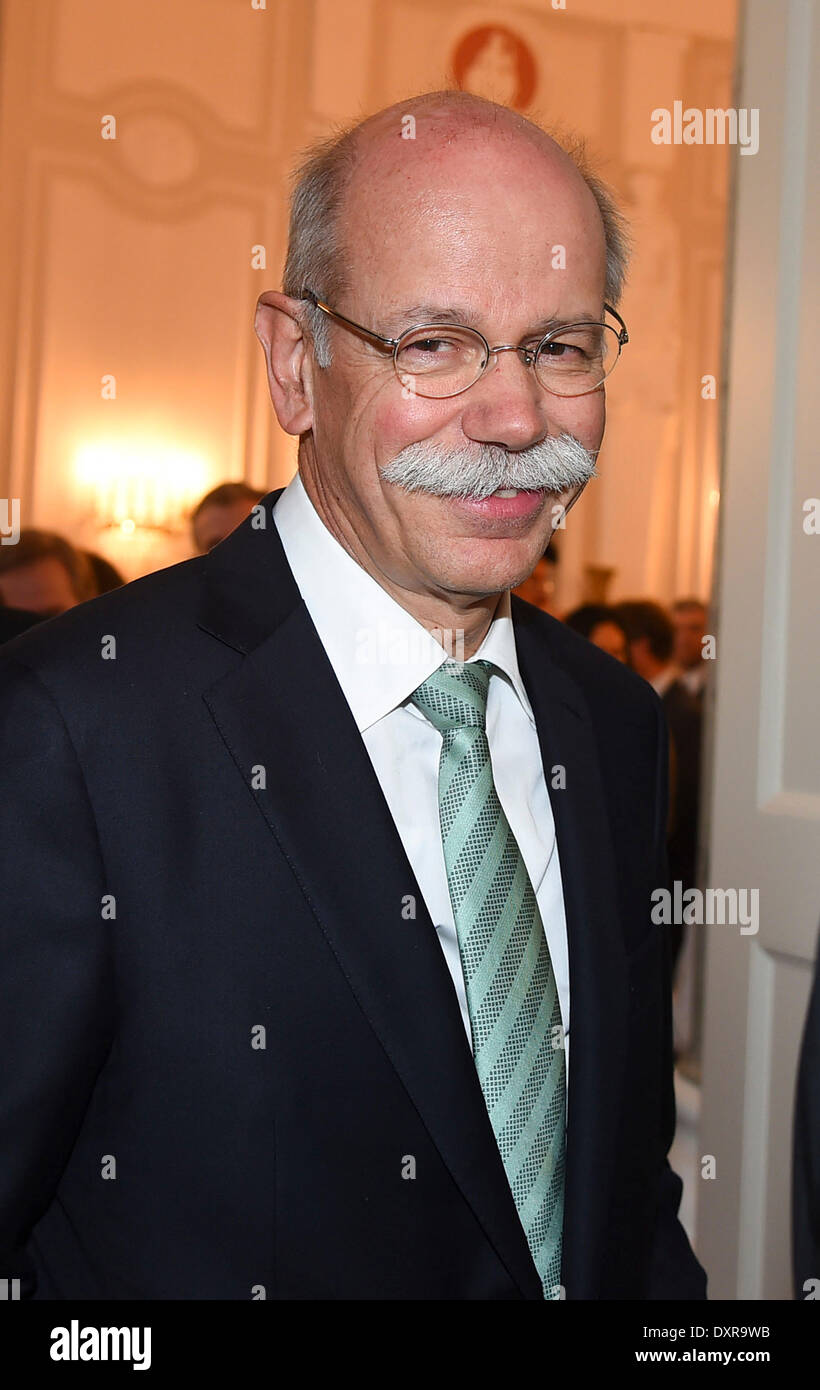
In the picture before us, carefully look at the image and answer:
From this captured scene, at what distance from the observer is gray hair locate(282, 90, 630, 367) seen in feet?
4.25

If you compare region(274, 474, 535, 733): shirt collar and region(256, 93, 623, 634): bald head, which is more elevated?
region(256, 93, 623, 634): bald head

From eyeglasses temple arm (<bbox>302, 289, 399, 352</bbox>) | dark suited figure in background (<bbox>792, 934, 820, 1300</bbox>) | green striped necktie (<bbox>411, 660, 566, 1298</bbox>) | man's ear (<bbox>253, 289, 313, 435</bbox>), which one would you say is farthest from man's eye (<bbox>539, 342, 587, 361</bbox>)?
dark suited figure in background (<bbox>792, 934, 820, 1300</bbox>)

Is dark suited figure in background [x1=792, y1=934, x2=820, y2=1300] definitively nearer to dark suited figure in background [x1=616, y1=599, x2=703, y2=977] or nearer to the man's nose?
the man's nose

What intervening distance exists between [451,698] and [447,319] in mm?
366

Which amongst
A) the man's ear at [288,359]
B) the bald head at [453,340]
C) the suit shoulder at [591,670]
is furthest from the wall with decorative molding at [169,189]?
the bald head at [453,340]

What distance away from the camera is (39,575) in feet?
12.3

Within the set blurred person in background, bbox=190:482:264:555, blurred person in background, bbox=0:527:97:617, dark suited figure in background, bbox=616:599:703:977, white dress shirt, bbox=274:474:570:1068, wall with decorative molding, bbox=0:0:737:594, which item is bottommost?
dark suited figure in background, bbox=616:599:703:977

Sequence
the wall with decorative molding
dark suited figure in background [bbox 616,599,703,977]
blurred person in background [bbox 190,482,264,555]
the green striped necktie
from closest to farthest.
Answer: the green striped necktie
blurred person in background [bbox 190,482,264,555]
dark suited figure in background [bbox 616,599,703,977]
the wall with decorative molding

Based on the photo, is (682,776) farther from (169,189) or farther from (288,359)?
(288,359)

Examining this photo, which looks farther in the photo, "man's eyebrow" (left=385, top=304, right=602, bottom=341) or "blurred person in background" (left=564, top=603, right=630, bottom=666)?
"blurred person in background" (left=564, top=603, right=630, bottom=666)

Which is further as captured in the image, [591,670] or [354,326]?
[591,670]

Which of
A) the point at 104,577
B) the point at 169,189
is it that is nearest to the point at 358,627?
the point at 104,577

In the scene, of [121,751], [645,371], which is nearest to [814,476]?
[121,751]

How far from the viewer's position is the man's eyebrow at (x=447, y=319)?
3.94ft
